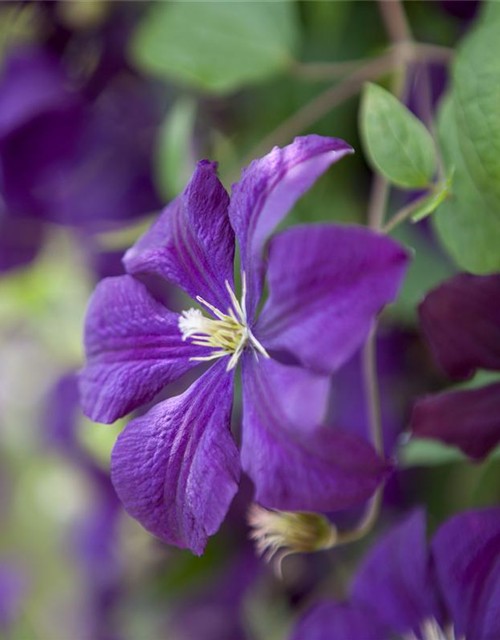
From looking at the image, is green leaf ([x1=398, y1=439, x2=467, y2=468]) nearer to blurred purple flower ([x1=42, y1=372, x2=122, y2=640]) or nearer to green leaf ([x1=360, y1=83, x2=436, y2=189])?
green leaf ([x1=360, y1=83, x2=436, y2=189])

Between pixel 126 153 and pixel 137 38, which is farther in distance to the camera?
pixel 126 153

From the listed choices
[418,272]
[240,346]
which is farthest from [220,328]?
[418,272]

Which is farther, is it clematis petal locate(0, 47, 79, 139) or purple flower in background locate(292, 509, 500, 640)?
clematis petal locate(0, 47, 79, 139)

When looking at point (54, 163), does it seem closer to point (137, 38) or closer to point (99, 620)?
point (137, 38)

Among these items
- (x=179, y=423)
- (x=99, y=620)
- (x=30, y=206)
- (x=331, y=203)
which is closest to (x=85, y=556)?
(x=99, y=620)

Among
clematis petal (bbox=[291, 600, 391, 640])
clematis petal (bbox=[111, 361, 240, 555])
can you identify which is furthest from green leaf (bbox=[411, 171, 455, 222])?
clematis petal (bbox=[291, 600, 391, 640])

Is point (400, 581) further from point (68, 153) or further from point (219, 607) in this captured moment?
point (68, 153)

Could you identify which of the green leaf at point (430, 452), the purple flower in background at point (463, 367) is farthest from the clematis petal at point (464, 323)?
the green leaf at point (430, 452)
